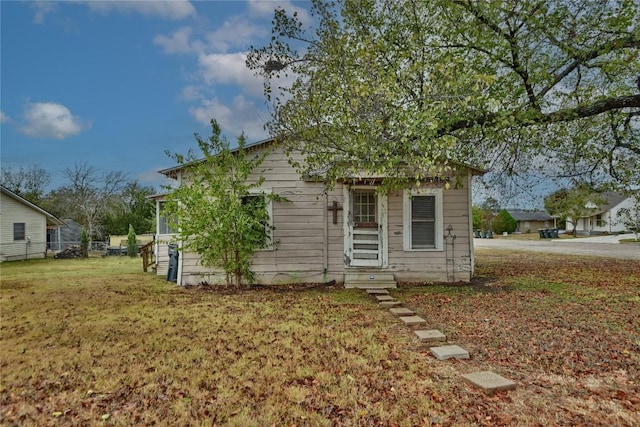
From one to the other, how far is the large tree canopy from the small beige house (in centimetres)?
112

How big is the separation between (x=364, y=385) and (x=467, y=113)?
16.0ft

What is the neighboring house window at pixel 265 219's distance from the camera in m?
8.19

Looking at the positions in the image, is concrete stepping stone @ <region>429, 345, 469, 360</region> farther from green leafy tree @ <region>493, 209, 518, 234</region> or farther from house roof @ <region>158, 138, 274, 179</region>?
green leafy tree @ <region>493, 209, 518, 234</region>

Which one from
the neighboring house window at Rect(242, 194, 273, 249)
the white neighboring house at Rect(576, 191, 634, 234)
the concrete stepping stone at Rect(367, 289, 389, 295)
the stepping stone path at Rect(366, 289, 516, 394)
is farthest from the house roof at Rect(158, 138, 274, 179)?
the white neighboring house at Rect(576, 191, 634, 234)

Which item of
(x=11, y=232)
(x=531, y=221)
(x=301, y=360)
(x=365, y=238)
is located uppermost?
(x=531, y=221)

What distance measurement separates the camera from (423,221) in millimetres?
8609

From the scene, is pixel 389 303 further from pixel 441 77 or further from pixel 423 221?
pixel 441 77

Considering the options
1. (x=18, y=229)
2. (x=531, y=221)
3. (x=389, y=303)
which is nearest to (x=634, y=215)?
(x=389, y=303)

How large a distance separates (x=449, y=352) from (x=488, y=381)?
2.33 feet

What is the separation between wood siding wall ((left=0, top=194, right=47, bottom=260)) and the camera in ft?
19.1

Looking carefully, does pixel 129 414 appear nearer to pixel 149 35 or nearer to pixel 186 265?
pixel 149 35

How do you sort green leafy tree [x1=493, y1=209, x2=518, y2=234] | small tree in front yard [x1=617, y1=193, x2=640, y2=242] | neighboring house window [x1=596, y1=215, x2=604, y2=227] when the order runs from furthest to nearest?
green leafy tree [x1=493, y1=209, x2=518, y2=234] < neighboring house window [x1=596, y1=215, x2=604, y2=227] < small tree in front yard [x1=617, y1=193, x2=640, y2=242]

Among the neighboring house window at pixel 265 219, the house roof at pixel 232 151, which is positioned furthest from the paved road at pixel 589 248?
the house roof at pixel 232 151

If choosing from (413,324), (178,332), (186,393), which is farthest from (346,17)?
(186,393)
